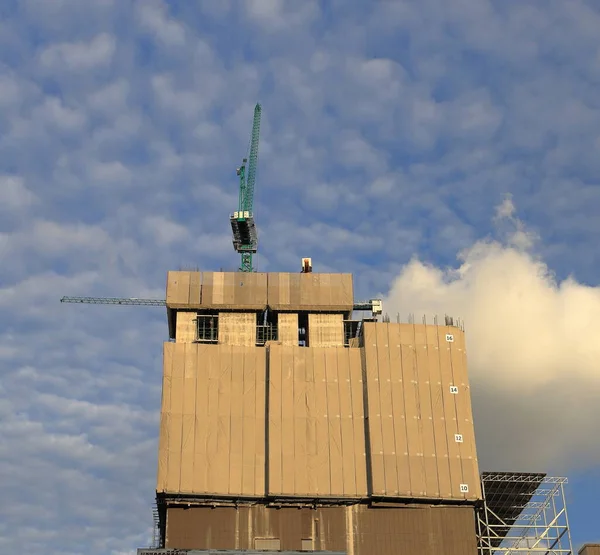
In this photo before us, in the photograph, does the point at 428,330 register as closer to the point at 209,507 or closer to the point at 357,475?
the point at 357,475

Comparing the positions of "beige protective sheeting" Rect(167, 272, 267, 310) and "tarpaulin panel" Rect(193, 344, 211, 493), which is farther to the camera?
"beige protective sheeting" Rect(167, 272, 267, 310)

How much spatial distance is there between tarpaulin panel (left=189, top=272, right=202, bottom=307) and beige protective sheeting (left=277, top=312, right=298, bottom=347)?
506 inches

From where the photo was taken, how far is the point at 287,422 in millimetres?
132375

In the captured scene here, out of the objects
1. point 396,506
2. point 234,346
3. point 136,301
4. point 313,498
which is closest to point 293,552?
point 313,498

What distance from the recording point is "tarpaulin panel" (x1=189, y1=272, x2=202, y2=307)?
142 meters

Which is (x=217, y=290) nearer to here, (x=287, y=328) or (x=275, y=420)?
(x=287, y=328)

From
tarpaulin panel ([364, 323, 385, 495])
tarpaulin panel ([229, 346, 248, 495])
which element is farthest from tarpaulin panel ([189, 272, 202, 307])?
tarpaulin panel ([364, 323, 385, 495])

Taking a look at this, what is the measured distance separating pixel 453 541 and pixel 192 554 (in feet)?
120

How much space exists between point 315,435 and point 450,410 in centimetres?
2074

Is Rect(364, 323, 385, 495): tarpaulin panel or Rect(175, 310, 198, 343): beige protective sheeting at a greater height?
Rect(175, 310, 198, 343): beige protective sheeting

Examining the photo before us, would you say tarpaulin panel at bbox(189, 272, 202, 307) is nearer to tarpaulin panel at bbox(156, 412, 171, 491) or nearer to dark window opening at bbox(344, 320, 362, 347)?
tarpaulin panel at bbox(156, 412, 171, 491)

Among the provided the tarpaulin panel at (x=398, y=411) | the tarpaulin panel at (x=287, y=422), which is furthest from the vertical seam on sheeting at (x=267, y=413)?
the tarpaulin panel at (x=398, y=411)

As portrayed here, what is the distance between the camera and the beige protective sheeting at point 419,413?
129625mm

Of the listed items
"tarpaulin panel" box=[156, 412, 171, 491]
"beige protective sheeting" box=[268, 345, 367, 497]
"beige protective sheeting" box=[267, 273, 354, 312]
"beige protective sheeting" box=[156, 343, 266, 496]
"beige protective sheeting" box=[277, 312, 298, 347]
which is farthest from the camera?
"beige protective sheeting" box=[267, 273, 354, 312]
